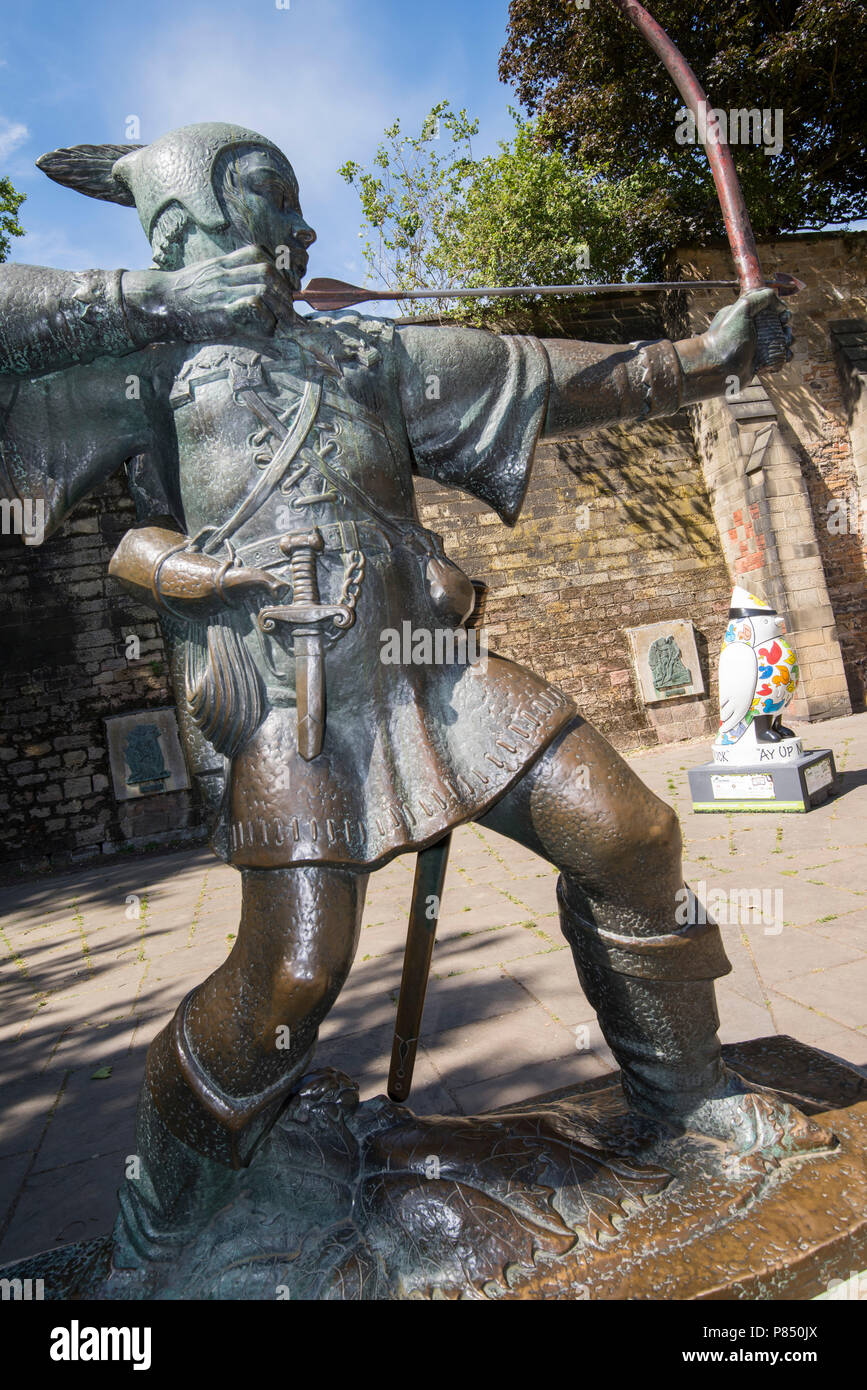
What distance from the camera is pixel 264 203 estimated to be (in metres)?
1.45

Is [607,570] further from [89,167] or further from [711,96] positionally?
[89,167]

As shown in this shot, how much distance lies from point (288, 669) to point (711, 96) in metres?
13.4

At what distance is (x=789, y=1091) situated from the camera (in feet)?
5.54

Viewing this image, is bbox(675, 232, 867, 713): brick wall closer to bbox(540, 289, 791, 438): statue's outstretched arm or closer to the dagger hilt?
bbox(540, 289, 791, 438): statue's outstretched arm

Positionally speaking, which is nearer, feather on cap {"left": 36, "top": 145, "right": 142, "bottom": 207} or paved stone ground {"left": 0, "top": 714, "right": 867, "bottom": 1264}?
feather on cap {"left": 36, "top": 145, "right": 142, "bottom": 207}

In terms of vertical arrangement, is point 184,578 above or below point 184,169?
below

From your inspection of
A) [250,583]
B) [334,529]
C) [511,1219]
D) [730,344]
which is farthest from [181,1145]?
[730,344]

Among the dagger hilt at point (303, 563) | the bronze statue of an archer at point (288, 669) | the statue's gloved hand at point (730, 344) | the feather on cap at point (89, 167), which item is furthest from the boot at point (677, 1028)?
the feather on cap at point (89, 167)

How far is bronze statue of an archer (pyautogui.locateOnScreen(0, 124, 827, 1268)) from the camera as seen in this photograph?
1.31 metres

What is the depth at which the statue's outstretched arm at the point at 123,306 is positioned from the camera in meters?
1.31

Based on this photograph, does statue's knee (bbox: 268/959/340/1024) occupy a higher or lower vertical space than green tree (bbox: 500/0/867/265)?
lower

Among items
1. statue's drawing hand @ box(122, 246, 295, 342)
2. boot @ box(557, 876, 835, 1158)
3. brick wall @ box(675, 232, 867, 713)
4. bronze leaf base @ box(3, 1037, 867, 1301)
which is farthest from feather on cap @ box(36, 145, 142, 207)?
brick wall @ box(675, 232, 867, 713)

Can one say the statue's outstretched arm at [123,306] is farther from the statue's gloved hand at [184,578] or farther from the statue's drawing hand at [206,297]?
the statue's gloved hand at [184,578]

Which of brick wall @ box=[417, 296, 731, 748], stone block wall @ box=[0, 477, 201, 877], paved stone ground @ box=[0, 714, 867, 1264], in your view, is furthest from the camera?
brick wall @ box=[417, 296, 731, 748]
